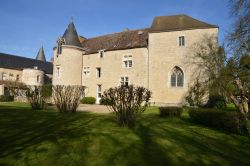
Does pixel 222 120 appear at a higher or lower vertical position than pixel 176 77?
lower

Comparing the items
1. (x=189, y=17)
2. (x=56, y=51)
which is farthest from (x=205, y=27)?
(x=56, y=51)

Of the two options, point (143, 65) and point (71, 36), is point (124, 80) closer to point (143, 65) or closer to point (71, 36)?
point (143, 65)

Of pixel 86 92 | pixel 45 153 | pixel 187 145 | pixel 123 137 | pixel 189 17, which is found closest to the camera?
pixel 45 153

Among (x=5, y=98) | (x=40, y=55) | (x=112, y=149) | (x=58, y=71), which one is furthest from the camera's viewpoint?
(x=40, y=55)

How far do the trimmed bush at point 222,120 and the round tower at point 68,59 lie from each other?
21282 millimetres

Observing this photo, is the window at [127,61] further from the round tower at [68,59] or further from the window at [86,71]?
the round tower at [68,59]

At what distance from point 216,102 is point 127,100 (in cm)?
1390

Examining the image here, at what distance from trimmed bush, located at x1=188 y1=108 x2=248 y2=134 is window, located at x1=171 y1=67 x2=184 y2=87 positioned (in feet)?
41.7

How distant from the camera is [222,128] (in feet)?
33.3

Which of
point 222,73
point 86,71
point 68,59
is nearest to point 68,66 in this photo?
point 68,59

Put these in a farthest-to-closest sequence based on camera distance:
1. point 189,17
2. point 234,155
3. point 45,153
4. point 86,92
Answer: point 86,92, point 189,17, point 234,155, point 45,153

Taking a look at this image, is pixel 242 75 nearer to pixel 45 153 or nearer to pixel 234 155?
pixel 234 155

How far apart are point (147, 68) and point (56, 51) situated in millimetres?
13244

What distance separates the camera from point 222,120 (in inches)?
389
